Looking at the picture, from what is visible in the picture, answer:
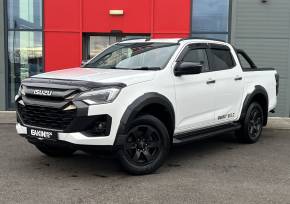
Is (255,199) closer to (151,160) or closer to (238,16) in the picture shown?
(151,160)

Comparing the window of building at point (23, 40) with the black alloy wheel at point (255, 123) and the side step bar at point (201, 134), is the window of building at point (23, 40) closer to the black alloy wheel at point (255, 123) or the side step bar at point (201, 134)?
the black alloy wheel at point (255, 123)

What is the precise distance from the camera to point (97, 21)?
1270cm

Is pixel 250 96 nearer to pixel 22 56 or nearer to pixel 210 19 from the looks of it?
pixel 210 19

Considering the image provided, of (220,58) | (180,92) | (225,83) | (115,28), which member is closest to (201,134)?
(180,92)

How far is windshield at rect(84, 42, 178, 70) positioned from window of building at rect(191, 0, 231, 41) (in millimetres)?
5156

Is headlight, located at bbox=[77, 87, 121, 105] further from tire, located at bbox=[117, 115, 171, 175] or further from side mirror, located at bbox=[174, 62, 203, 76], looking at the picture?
side mirror, located at bbox=[174, 62, 203, 76]

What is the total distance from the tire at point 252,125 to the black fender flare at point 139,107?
228 centimetres

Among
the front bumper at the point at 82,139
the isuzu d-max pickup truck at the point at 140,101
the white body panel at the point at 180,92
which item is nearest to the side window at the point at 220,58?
the isuzu d-max pickup truck at the point at 140,101

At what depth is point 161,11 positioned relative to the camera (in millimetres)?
12438

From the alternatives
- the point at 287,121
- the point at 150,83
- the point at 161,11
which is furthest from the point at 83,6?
the point at 150,83

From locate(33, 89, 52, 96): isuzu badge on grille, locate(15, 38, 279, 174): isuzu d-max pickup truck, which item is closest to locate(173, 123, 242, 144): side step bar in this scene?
locate(15, 38, 279, 174): isuzu d-max pickup truck

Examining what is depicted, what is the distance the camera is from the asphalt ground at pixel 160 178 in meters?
5.26

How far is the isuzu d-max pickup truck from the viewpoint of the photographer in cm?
570

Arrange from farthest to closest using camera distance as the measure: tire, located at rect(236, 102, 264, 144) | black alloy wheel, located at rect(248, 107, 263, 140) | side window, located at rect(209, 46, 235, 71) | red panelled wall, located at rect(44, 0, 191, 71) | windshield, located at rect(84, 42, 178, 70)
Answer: red panelled wall, located at rect(44, 0, 191, 71), black alloy wheel, located at rect(248, 107, 263, 140), tire, located at rect(236, 102, 264, 144), side window, located at rect(209, 46, 235, 71), windshield, located at rect(84, 42, 178, 70)
